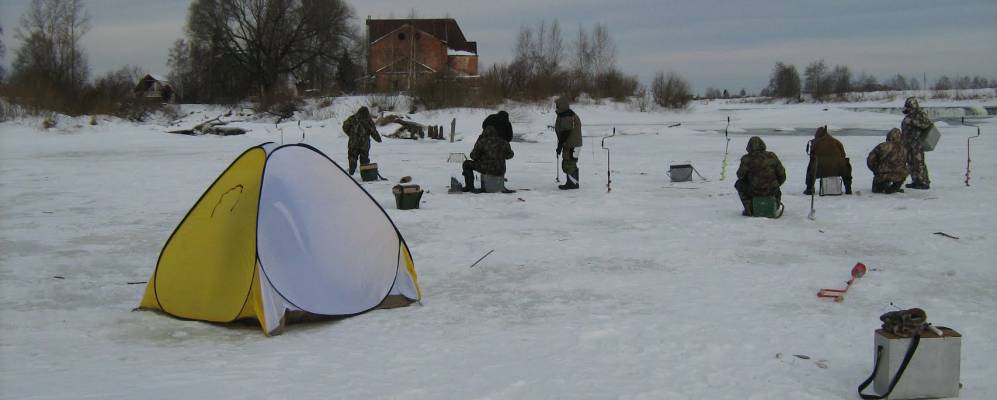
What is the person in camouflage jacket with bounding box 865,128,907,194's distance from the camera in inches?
558

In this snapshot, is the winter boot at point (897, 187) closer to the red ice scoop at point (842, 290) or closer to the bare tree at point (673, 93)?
the red ice scoop at point (842, 290)

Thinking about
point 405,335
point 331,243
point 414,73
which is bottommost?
point 405,335

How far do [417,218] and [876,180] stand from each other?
7.92 meters

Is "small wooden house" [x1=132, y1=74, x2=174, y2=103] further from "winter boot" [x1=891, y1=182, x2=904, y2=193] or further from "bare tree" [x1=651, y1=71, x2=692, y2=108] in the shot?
"winter boot" [x1=891, y1=182, x2=904, y2=193]

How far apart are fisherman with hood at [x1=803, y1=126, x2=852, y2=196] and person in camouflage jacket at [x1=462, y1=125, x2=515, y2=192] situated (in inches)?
203

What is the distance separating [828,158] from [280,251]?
34.4 ft

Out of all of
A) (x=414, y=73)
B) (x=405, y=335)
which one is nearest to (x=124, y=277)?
(x=405, y=335)

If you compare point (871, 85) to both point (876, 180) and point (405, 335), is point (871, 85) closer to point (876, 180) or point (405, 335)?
point (876, 180)

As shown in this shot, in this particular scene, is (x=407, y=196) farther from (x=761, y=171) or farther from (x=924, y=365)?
(x=924, y=365)

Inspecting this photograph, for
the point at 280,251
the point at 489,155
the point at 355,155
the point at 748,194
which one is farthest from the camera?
the point at 355,155

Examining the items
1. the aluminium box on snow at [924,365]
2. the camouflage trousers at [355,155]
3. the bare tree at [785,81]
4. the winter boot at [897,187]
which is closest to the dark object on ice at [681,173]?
the winter boot at [897,187]

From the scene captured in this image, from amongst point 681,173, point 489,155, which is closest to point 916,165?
point 681,173

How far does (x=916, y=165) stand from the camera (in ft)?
49.3

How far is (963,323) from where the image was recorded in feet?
21.7
